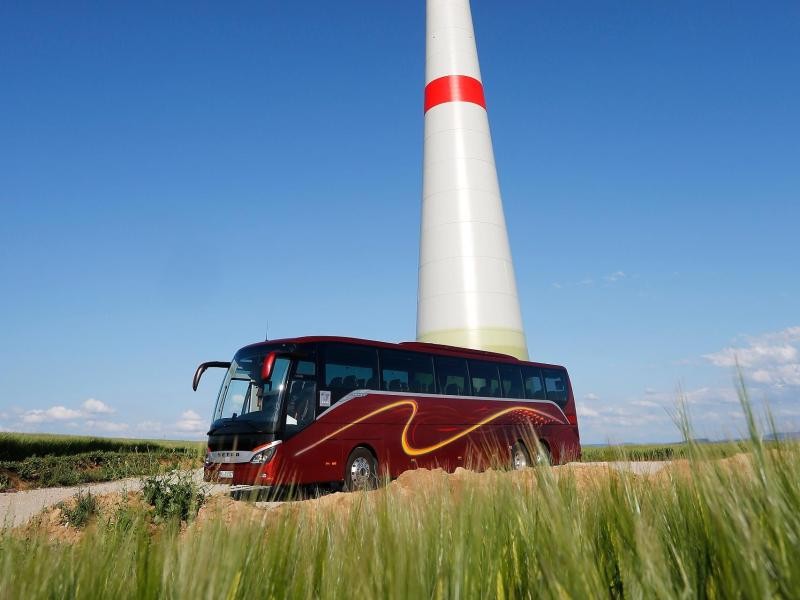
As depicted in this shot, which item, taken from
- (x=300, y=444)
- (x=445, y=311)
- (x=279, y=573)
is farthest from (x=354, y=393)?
(x=279, y=573)

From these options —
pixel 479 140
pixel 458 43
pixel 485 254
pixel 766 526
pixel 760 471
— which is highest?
pixel 458 43

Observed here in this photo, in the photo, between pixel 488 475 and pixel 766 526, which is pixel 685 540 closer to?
pixel 766 526

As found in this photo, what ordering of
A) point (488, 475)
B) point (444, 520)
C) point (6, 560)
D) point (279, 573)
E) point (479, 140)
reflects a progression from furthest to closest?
point (479, 140) < point (488, 475) < point (444, 520) < point (279, 573) < point (6, 560)

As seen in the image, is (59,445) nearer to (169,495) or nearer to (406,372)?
(406,372)

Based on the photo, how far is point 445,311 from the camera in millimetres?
20578

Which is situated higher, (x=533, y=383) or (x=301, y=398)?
(x=533, y=383)

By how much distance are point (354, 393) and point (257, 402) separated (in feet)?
6.81

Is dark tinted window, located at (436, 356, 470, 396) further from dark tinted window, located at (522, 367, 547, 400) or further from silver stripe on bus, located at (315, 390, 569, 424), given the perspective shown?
dark tinted window, located at (522, 367, 547, 400)

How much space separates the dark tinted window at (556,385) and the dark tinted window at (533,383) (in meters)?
0.37

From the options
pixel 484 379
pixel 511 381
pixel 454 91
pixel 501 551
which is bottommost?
pixel 501 551

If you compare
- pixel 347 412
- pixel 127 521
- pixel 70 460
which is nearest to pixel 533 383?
pixel 347 412

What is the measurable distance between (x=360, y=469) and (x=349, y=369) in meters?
2.19

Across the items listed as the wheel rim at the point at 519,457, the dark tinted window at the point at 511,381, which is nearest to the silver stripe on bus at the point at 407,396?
the dark tinted window at the point at 511,381

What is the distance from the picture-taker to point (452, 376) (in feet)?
53.6
